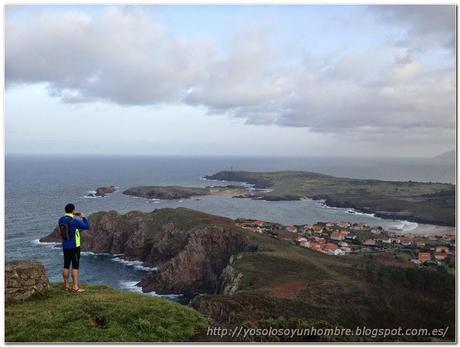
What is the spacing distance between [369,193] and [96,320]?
125 meters

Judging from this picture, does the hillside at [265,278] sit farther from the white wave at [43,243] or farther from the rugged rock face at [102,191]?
the rugged rock face at [102,191]

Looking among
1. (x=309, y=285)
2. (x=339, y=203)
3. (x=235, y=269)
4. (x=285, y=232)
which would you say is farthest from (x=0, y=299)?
(x=339, y=203)

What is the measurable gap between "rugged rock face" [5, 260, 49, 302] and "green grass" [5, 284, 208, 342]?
0.31 meters

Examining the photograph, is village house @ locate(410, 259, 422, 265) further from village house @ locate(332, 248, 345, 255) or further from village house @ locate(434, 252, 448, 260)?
village house @ locate(332, 248, 345, 255)

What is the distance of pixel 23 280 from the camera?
14.1 metres

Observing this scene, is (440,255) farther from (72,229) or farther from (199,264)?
(72,229)

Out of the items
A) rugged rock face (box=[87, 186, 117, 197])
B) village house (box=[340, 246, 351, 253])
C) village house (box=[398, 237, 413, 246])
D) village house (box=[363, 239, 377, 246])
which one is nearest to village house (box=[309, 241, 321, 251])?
village house (box=[340, 246, 351, 253])

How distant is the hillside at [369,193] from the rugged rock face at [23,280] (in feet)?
303

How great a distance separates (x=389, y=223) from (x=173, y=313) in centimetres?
8989

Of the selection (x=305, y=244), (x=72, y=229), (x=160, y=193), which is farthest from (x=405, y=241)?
(x=72, y=229)

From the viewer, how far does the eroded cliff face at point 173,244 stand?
50.5m

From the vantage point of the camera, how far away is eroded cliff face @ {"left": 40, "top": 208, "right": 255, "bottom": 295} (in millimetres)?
50500

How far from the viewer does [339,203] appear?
117 metres

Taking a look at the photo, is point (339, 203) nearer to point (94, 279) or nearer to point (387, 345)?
point (94, 279)
